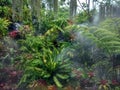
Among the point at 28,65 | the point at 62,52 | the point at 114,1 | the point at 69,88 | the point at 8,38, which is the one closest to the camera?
the point at 69,88

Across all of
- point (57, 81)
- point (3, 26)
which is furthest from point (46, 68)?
point (3, 26)

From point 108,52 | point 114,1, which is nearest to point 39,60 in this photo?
point 108,52

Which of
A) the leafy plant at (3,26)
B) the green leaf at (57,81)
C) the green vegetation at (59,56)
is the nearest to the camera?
Answer: the green leaf at (57,81)

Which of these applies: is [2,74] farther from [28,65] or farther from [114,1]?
[114,1]

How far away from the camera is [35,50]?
10.4 meters

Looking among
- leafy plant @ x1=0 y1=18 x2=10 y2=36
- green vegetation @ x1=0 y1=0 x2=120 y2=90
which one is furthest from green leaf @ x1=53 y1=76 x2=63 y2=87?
leafy plant @ x1=0 y1=18 x2=10 y2=36

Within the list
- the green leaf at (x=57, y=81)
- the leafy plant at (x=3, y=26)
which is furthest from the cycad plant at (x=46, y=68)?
the leafy plant at (x=3, y=26)

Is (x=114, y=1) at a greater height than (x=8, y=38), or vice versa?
(x=114, y=1)

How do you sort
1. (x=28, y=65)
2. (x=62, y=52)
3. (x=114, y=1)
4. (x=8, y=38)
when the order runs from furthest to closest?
1. (x=114, y=1)
2. (x=8, y=38)
3. (x=62, y=52)
4. (x=28, y=65)

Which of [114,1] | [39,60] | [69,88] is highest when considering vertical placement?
[114,1]

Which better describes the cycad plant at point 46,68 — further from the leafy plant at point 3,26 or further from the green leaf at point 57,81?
the leafy plant at point 3,26

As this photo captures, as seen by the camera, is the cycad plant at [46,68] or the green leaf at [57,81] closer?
the green leaf at [57,81]

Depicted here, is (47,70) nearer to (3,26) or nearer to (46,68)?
(46,68)

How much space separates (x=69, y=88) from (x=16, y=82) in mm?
1711
